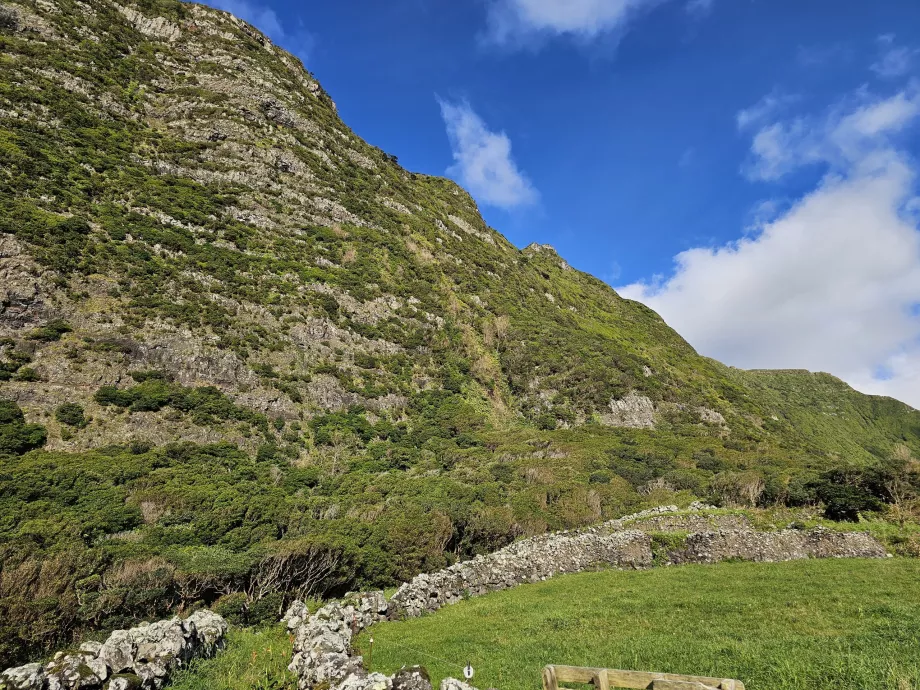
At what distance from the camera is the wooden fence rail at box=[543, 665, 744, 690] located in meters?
4.88

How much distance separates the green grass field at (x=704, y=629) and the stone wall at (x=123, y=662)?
528 centimetres

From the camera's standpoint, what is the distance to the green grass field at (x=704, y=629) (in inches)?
322

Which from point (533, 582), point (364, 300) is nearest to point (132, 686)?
point (533, 582)

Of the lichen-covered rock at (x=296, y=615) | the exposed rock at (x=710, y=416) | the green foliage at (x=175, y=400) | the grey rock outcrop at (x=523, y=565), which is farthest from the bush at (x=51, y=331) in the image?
the exposed rock at (x=710, y=416)

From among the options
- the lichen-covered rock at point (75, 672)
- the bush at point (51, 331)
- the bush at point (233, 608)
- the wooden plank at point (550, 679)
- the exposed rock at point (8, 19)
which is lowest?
the bush at point (233, 608)

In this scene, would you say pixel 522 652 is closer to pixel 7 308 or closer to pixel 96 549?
pixel 96 549

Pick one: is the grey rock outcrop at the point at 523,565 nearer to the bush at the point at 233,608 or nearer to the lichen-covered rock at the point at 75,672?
the bush at the point at 233,608

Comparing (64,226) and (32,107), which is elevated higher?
(32,107)

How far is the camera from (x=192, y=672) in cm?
1120

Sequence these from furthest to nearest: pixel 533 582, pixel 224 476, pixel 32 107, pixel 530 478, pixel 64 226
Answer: pixel 32 107 < pixel 64 226 < pixel 530 478 < pixel 224 476 < pixel 533 582

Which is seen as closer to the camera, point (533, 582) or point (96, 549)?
point (96, 549)

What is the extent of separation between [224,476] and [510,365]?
53.2 m

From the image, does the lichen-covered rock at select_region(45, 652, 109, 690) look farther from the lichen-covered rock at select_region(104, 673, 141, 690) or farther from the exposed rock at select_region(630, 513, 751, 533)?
the exposed rock at select_region(630, 513, 751, 533)

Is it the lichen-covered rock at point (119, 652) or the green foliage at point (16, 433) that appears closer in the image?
the lichen-covered rock at point (119, 652)
